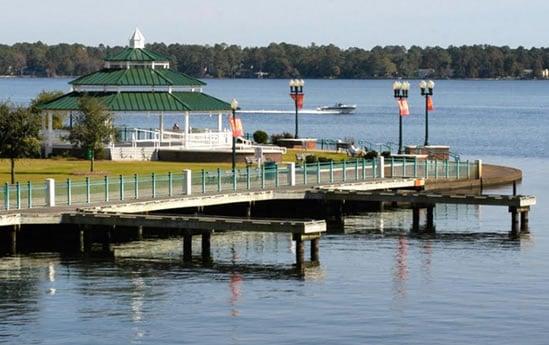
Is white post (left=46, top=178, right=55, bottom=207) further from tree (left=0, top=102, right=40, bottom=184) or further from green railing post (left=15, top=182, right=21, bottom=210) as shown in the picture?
tree (left=0, top=102, right=40, bottom=184)

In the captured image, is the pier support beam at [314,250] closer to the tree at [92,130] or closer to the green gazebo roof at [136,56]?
the tree at [92,130]

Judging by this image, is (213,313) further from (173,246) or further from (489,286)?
(173,246)

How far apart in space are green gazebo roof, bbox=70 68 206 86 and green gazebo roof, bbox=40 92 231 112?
582mm

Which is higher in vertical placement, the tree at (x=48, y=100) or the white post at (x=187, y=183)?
the tree at (x=48, y=100)

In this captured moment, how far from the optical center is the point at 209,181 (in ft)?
217

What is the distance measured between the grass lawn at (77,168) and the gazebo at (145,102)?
9.55 ft

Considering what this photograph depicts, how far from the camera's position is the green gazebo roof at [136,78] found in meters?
90.8

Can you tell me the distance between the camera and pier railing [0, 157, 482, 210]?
5994 centimetres

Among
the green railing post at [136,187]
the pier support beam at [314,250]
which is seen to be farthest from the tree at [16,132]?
the pier support beam at [314,250]

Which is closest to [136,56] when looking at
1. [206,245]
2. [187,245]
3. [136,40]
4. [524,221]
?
[136,40]

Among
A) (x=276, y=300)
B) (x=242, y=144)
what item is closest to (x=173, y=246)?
(x=276, y=300)

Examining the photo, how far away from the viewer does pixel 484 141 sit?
490ft

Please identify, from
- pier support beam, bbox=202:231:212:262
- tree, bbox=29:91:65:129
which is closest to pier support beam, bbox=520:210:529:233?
pier support beam, bbox=202:231:212:262

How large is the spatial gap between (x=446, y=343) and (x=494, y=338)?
1.54m
